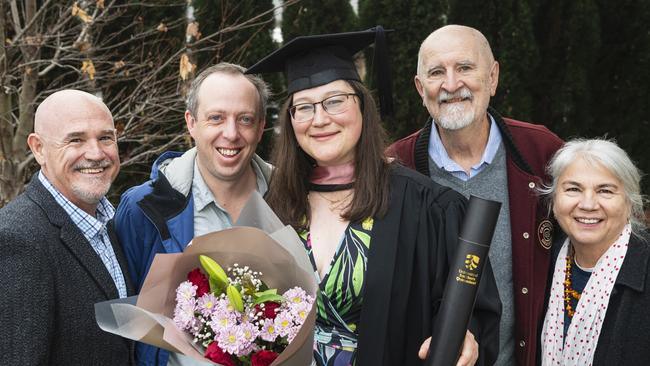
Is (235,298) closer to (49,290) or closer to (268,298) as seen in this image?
(268,298)

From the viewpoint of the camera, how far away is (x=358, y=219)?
2.47 metres

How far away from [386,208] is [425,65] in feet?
3.73

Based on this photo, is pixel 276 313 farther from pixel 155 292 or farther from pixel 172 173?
pixel 172 173

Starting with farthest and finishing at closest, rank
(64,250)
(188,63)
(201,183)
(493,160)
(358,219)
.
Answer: (188,63)
(493,160)
(201,183)
(358,219)
(64,250)

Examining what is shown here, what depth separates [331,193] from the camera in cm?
262

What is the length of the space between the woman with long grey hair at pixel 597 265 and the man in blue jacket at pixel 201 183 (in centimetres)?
135

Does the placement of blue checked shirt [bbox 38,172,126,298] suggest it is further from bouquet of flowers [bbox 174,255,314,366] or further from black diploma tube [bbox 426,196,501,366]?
black diploma tube [bbox 426,196,501,366]

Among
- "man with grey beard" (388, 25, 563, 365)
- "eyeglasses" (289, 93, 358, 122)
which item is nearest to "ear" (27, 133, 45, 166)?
"eyeglasses" (289, 93, 358, 122)

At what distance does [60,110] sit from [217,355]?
1.17 m

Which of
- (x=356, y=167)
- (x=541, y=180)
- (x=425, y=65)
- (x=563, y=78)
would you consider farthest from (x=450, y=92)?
(x=563, y=78)

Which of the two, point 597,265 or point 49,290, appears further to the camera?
point 597,265

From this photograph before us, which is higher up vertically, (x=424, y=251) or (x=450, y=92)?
(x=450, y=92)

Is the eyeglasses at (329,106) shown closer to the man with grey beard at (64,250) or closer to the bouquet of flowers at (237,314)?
Result: the bouquet of flowers at (237,314)

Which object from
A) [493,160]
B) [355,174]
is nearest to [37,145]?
[355,174]
